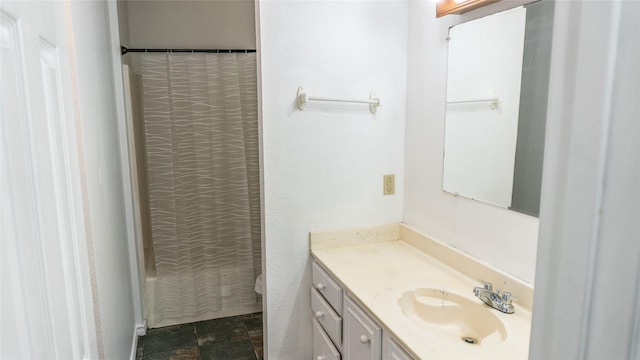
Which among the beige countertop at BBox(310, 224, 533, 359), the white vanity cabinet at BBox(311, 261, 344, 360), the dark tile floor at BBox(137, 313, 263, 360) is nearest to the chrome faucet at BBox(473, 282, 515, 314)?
the beige countertop at BBox(310, 224, 533, 359)

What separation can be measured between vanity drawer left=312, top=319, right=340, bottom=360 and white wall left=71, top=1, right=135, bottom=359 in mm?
934

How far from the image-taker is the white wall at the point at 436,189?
1556 millimetres

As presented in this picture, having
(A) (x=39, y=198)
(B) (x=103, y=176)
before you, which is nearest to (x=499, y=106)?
(A) (x=39, y=198)

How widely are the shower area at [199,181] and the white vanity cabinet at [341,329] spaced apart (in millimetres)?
1139

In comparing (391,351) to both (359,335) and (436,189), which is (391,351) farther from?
(436,189)

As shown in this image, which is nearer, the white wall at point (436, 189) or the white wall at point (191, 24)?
the white wall at point (436, 189)

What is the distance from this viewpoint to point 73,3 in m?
1.34

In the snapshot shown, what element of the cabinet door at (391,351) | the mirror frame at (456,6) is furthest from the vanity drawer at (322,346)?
the mirror frame at (456,6)

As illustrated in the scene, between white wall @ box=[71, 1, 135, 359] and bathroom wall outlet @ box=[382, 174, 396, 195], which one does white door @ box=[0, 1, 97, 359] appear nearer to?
white wall @ box=[71, 1, 135, 359]

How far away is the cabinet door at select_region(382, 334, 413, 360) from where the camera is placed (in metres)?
1.27

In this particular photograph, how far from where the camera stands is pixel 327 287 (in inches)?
74.9

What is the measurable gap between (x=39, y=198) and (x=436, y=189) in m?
1.68

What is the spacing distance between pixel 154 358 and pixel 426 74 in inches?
91.5

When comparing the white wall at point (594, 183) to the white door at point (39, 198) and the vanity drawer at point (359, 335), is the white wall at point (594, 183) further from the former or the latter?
the vanity drawer at point (359, 335)
